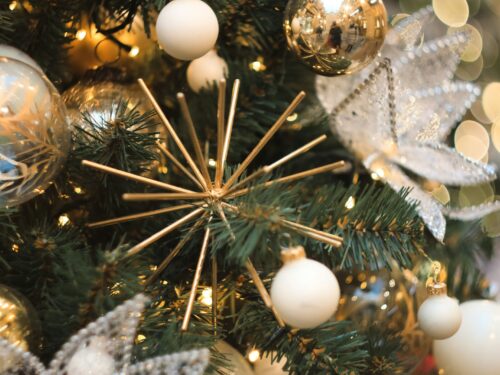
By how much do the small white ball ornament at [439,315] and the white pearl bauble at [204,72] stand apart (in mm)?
277

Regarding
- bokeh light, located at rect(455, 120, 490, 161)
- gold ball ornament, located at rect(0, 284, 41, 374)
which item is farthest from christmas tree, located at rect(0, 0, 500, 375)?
bokeh light, located at rect(455, 120, 490, 161)

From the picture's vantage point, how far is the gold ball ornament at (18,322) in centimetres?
42

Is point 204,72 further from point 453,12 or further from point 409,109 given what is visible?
point 453,12

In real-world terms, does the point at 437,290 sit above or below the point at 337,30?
below

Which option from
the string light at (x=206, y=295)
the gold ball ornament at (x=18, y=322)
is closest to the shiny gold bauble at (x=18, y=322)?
the gold ball ornament at (x=18, y=322)

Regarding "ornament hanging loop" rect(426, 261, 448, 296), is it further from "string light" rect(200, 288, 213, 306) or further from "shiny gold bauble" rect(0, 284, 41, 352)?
"shiny gold bauble" rect(0, 284, 41, 352)

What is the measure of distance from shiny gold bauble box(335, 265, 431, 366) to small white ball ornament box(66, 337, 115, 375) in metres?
0.30

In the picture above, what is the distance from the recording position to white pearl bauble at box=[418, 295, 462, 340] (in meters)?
0.50

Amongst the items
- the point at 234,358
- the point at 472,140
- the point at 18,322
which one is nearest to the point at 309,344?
the point at 234,358

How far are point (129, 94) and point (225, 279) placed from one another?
0.19 m

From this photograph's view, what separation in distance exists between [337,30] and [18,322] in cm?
33

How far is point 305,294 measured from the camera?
375 millimetres

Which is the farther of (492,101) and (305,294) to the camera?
(492,101)

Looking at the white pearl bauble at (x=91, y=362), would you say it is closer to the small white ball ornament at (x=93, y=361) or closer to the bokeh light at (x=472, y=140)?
the small white ball ornament at (x=93, y=361)
